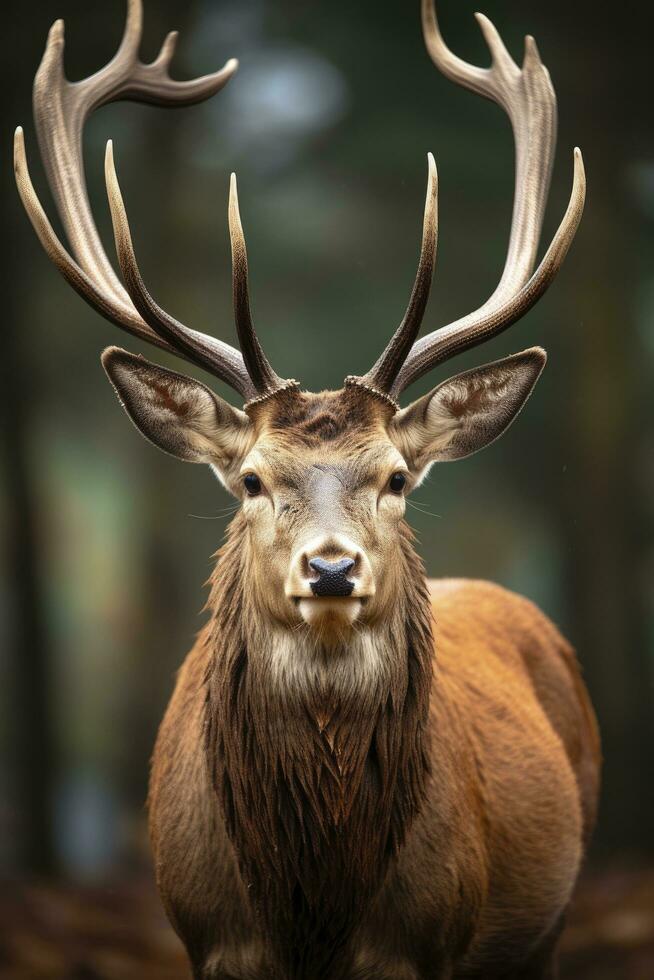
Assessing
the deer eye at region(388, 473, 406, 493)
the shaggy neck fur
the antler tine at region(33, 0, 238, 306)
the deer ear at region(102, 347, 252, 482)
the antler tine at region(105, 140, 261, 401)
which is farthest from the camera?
the antler tine at region(33, 0, 238, 306)

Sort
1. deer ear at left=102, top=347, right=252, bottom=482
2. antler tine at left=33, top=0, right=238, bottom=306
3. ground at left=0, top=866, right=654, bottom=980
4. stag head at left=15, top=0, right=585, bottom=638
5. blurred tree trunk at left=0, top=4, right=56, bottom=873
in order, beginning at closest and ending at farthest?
stag head at left=15, top=0, right=585, bottom=638
deer ear at left=102, top=347, right=252, bottom=482
antler tine at left=33, top=0, right=238, bottom=306
ground at left=0, top=866, right=654, bottom=980
blurred tree trunk at left=0, top=4, right=56, bottom=873

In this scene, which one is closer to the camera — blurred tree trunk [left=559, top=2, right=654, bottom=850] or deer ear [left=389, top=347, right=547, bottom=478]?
deer ear [left=389, top=347, right=547, bottom=478]

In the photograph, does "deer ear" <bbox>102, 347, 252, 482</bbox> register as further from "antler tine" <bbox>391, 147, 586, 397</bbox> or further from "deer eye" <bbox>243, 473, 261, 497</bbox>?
"antler tine" <bbox>391, 147, 586, 397</bbox>

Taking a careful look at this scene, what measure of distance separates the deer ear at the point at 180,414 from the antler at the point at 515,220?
1.45ft

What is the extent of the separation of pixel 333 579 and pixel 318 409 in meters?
0.67

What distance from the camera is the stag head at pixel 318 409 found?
350 centimetres

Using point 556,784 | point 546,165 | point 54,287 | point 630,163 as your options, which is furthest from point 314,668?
point 54,287

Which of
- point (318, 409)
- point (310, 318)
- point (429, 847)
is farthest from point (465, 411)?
point (310, 318)

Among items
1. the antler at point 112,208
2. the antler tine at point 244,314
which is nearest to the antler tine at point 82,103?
the antler at point 112,208

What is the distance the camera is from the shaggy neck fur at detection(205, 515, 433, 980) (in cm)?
362

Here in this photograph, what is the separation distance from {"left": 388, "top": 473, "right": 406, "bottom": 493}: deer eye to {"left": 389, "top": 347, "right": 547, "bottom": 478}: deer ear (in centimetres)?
26

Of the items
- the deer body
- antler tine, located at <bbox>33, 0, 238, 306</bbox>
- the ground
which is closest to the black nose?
the deer body

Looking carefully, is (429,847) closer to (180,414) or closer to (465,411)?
(465,411)

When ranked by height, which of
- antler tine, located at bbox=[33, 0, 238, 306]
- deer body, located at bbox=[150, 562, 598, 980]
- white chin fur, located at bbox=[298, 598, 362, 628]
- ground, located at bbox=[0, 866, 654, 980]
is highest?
antler tine, located at bbox=[33, 0, 238, 306]
